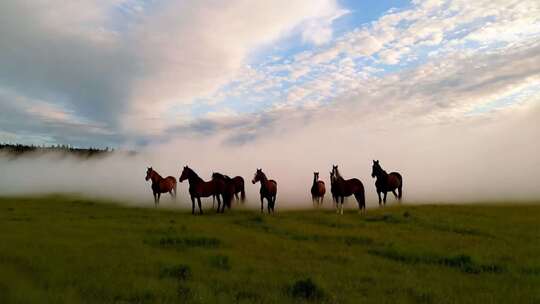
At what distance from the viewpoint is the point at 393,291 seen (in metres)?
10.9

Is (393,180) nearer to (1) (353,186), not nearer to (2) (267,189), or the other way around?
(1) (353,186)

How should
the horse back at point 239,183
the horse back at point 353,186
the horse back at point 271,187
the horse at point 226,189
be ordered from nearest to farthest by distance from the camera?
the horse back at point 353,186 → the horse back at point 271,187 → the horse at point 226,189 → the horse back at point 239,183

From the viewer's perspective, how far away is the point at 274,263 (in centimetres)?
1416

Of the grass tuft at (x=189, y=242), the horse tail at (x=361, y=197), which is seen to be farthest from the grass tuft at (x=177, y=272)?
the horse tail at (x=361, y=197)

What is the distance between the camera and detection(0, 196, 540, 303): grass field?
10.1 m

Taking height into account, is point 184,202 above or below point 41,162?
below

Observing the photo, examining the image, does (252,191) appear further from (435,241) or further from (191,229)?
(435,241)

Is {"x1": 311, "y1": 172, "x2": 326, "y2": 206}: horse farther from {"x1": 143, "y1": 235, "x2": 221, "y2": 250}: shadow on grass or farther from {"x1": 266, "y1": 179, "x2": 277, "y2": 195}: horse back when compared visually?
{"x1": 143, "y1": 235, "x2": 221, "y2": 250}: shadow on grass

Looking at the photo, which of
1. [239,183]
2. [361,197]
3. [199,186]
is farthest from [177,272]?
[239,183]

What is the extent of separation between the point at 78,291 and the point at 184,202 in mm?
32677

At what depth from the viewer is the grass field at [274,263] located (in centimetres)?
1011

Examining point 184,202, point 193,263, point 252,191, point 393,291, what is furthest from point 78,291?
point 252,191

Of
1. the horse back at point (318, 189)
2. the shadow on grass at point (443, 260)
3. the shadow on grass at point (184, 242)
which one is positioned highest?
the horse back at point (318, 189)

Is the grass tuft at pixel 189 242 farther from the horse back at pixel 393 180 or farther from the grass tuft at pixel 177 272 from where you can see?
the horse back at pixel 393 180
